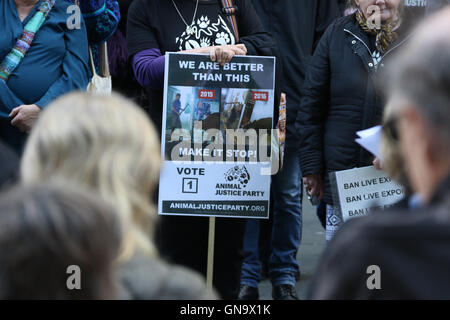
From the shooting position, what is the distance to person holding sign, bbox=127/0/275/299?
4312 mm

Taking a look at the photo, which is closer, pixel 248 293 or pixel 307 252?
pixel 248 293

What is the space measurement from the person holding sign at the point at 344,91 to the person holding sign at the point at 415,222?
253 cm

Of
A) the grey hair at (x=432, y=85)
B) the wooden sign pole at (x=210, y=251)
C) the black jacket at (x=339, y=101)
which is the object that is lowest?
the wooden sign pole at (x=210, y=251)

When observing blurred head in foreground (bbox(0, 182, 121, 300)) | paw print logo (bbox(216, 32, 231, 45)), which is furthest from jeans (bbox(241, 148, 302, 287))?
blurred head in foreground (bbox(0, 182, 121, 300))

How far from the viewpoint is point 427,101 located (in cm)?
157

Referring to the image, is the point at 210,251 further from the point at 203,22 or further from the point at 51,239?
the point at 51,239

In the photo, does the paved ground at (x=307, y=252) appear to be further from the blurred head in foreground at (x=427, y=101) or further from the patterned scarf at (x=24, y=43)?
the blurred head in foreground at (x=427, y=101)

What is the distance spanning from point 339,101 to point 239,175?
651 mm

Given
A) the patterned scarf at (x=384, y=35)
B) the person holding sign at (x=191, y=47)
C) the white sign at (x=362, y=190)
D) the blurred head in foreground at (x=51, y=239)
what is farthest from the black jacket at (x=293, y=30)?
the blurred head in foreground at (x=51, y=239)

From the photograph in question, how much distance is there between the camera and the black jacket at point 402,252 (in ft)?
4.85

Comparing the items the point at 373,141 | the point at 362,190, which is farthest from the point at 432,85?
the point at 362,190

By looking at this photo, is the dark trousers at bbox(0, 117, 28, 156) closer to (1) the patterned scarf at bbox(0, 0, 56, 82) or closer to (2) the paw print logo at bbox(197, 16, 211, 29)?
(1) the patterned scarf at bbox(0, 0, 56, 82)

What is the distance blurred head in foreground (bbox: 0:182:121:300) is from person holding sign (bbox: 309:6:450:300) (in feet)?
1.46

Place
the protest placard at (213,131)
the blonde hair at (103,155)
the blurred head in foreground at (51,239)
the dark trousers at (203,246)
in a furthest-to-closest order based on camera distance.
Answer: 1. the dark trousers at (203,246)
2. the protest placard at (213,131)
3. the blonde hair at (103,155)
4. the blurred head in foreground at (51,239)
